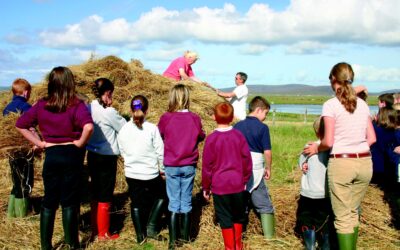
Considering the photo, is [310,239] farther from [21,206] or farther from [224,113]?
[21,206]

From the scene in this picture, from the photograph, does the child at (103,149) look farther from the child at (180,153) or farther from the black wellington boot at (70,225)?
the child at (180,153)

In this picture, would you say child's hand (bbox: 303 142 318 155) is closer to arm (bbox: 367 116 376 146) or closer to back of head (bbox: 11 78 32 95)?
arm (bbox: 367 116 376 146)

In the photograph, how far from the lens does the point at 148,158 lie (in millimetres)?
5375

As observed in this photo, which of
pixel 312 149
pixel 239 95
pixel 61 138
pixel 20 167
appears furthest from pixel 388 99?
pixel 20 167

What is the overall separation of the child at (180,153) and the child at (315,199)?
4.34 feet

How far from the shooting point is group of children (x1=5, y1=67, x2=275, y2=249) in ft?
15.7

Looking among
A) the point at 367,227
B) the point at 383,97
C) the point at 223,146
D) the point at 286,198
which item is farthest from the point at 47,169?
the point at 383,97

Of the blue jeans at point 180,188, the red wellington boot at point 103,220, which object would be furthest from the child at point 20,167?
the blue jeans at point 180,188

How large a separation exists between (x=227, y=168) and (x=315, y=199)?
1154 mm

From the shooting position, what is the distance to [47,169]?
4.79m

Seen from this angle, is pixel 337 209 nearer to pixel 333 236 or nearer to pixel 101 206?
pixel 333 236

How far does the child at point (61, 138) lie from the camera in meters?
4.70

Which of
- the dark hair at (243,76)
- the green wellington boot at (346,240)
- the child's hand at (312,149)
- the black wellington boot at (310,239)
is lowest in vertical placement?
the black wellington boot at (310,239)

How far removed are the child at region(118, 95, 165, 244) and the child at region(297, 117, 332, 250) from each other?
5.72 feet
